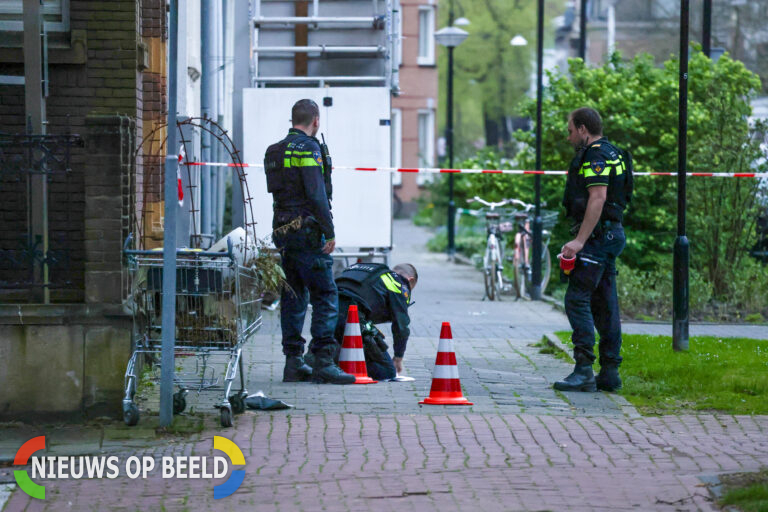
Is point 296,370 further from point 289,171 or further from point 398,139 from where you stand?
point 398,139

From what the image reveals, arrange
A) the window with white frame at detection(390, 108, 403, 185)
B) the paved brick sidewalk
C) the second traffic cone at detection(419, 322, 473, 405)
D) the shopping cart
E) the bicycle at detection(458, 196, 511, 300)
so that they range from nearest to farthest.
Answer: the paved brick sidewalk, the shopping cart, the second traffic cone at detection(419, 322, 473, 405), the bicycle at detection(458, 196, 511, 300), the window with white frame at detection(390, 108, 403, 185)

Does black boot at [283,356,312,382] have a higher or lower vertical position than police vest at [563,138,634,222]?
lower

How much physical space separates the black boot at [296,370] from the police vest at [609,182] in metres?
2.21

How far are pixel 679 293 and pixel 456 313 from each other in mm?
4963

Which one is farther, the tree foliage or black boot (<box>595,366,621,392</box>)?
the tree foliage

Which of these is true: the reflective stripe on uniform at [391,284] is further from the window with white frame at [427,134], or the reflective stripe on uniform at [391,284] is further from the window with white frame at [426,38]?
the window with white frame at [427,134]

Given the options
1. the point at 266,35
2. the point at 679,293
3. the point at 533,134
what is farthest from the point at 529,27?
the point at 679,293

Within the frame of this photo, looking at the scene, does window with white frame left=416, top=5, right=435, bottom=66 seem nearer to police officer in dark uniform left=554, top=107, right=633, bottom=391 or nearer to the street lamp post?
the street lamp post

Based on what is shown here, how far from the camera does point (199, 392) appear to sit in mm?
8867

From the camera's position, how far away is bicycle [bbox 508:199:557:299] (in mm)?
17703

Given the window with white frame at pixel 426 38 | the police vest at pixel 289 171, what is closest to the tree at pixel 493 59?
the window with white frame at pixel 426 38

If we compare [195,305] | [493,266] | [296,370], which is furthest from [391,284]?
Answer: [493,266]

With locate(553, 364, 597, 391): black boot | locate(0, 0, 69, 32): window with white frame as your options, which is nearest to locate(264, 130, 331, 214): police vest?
locate(0, 0, 69, 32): window with white frame

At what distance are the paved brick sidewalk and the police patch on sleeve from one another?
1586 mm
